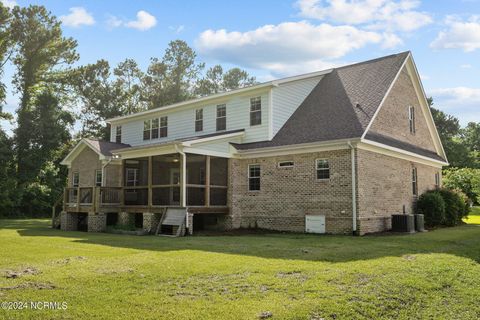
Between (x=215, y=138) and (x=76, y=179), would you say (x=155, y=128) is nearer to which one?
(x=76, y=179)

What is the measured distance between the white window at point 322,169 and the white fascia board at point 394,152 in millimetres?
1459

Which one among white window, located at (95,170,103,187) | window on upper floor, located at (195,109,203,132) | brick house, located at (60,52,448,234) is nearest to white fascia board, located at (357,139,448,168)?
brick house, located at (60,52,448,234)

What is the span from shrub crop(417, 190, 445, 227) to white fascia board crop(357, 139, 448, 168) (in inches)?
76.2

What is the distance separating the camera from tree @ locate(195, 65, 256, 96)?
5281cm

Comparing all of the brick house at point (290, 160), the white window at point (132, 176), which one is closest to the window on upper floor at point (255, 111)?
the brick house at point (290, 160)

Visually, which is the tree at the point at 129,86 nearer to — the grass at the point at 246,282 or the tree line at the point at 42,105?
the tree line at the point at 42,105

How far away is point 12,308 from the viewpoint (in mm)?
5691

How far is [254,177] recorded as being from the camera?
1917 cm

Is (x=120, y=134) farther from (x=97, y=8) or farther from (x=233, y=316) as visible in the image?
(x=233, y=316)

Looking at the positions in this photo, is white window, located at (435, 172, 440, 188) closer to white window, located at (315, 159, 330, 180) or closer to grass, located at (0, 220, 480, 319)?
white window, located at (315, 159, 330, 180)

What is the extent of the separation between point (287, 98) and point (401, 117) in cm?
561

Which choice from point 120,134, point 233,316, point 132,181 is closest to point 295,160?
point 132,181

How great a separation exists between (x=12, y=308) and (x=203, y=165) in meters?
16.4

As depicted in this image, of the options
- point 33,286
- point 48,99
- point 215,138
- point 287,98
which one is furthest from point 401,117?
point 48,99
